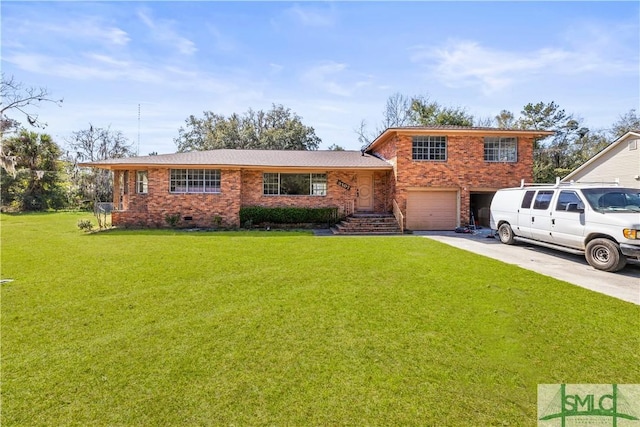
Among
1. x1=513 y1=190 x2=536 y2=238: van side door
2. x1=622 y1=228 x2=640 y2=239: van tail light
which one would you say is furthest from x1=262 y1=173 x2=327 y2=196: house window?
x1=622 y1=228 x2=640 y2=239: van tail light

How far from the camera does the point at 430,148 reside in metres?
15.6

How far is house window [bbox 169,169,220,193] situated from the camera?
16219 millimetres

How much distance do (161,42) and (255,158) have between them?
791 centimetres

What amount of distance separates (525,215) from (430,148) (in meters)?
6.75

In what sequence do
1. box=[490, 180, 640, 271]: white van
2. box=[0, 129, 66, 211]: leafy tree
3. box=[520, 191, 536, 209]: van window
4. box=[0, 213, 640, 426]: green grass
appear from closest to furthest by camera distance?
box=[0, 213, 640, 426]: green grass, box=[490, 180, 640, 271]: white van, box=[520, 191, 536, 209]: van window, box=[0, 129, 66, 211]: leafy tree

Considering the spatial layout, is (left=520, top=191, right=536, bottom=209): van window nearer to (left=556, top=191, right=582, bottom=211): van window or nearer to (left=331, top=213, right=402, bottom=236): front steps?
(left=556, top=191, right=582, bottom=211): van window

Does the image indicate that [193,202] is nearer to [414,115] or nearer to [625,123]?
[414,115]

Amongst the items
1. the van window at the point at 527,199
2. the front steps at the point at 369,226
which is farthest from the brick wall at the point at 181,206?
the van window at the point at 527,199

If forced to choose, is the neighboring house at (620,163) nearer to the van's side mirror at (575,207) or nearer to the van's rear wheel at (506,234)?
the van's rear wheel at (506,234)

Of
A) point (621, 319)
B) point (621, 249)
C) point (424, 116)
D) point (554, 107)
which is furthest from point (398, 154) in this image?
point (554, 107)

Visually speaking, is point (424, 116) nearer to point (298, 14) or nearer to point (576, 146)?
point (576, 146)

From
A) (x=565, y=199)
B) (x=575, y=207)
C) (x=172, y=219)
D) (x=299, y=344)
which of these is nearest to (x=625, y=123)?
(x=565, y=199)

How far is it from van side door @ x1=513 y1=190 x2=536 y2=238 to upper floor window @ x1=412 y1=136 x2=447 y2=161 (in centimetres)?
622

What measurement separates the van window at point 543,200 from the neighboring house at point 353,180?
6.13 meters
